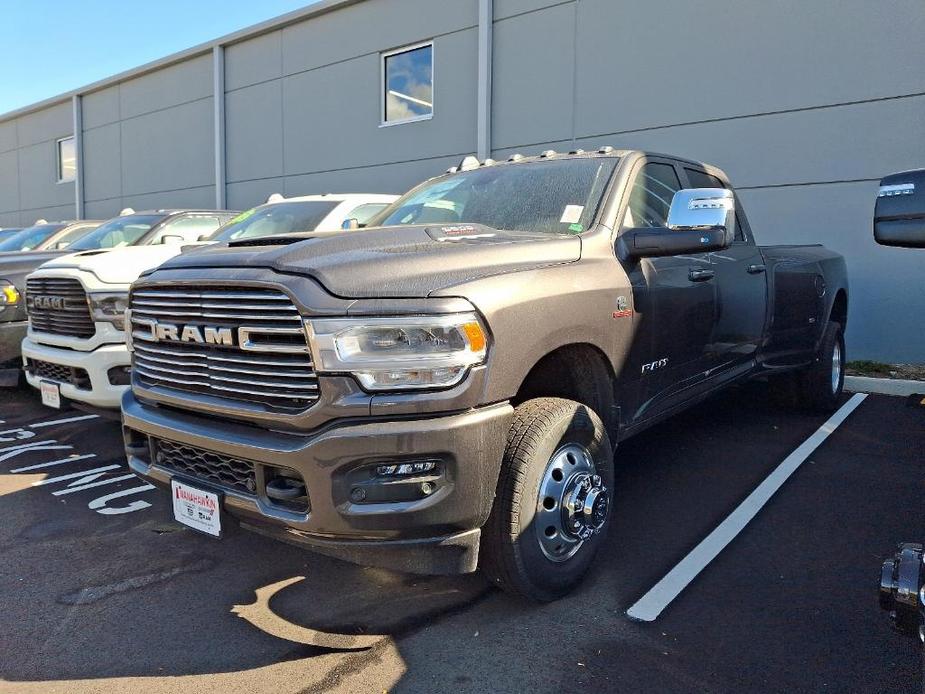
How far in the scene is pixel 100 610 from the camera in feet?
10.1

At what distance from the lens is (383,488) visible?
2.43m

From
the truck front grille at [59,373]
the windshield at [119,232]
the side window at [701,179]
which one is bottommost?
the truck front grille at [59,373]

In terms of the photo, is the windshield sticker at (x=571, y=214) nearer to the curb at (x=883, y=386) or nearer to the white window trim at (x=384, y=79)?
the curb at (x=883, y=386)

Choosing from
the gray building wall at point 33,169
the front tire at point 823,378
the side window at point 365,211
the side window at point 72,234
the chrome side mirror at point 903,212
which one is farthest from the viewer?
the gray building wall at point 33,169

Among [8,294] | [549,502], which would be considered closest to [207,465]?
[549,502]

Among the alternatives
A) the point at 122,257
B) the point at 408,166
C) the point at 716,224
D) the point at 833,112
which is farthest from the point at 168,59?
the point at 716,224

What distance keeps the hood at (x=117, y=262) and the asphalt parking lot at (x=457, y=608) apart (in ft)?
4.91

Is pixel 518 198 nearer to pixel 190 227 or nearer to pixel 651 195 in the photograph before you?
pixel 651 195

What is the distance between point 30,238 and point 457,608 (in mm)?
9326

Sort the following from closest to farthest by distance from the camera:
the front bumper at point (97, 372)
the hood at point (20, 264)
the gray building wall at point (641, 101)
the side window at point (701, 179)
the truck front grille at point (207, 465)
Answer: the truck front grille at point (207, 465)
the side window at point (701, 179)
the front bumper at point (97, 372)
the hood at point (20, 264)
the gray building wall at point (641, 101)

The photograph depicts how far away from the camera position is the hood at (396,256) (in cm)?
253

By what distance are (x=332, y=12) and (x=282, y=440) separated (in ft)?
40.3

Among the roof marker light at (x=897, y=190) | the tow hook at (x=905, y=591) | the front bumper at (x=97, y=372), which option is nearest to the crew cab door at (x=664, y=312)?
the roof marker light at (x=897, y=190)

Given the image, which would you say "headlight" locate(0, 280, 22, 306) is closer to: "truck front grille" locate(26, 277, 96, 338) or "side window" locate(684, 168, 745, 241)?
"truck front grille" locate(26, 277, 96, 338)
